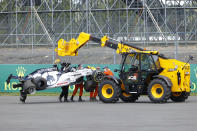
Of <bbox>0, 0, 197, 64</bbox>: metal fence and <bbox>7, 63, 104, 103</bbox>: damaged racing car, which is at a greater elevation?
<bbox>0, 0, 197, 64</bbox>: metal fence

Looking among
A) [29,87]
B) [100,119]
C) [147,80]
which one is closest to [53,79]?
[29,87]

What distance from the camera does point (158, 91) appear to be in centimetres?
2189

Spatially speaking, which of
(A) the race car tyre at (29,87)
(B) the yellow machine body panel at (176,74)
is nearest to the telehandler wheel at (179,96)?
(B) the yellow machine body panel at (176,74)

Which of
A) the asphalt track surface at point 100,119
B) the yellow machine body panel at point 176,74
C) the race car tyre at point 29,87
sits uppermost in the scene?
the yellow machine body panel at point 176,74

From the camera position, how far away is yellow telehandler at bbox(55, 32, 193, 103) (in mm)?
21922

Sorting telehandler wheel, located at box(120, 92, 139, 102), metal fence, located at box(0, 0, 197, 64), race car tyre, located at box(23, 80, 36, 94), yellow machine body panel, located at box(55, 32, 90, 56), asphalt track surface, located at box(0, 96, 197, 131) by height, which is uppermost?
metal fence, located at box(0, 0, 197, 64)

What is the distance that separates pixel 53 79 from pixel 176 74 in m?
5.23

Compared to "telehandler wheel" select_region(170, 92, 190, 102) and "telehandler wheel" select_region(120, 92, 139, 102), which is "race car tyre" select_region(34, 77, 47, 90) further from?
"telehandler wheel" select_region(170, 92, 190, 102)

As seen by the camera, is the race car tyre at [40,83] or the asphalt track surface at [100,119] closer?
the asphalt track surface at [100,119]

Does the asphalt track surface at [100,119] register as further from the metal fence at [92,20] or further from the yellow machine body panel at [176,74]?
the metal fence at [92,20]

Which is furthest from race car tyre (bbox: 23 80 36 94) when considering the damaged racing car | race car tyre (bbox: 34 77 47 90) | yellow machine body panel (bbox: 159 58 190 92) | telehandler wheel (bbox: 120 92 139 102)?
yellow machine body panel (bbox: 159 58 190 92)

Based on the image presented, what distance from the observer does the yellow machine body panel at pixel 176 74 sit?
2225 cm

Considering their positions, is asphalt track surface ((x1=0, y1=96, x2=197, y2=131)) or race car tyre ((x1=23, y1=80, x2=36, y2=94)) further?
race car tyre ((x1=23, y1=80, x2=36, y2=94))

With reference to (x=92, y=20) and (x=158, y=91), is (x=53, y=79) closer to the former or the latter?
(x=158, y=91)
